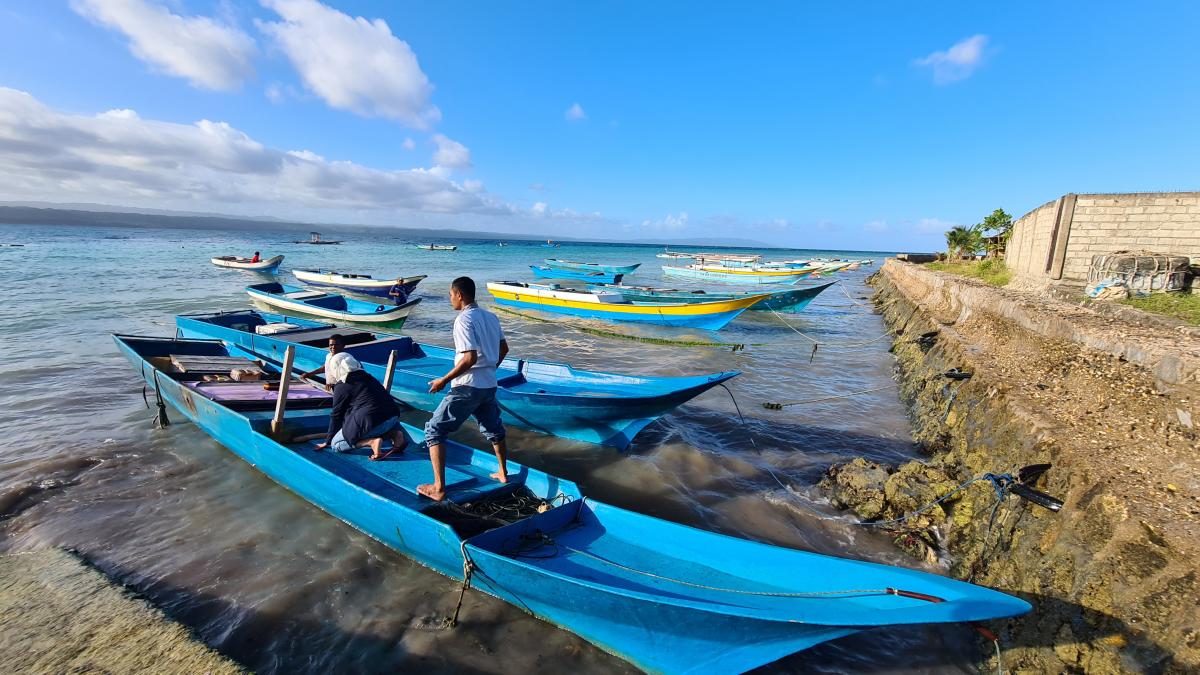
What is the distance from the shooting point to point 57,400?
10281 millimetres

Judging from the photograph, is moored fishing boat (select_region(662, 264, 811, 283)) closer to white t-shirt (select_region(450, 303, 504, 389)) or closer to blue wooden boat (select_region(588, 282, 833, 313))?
blue wooden boat (select_region(588, 282, 833, 313))

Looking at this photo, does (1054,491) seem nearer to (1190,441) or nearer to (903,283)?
(1190,441)

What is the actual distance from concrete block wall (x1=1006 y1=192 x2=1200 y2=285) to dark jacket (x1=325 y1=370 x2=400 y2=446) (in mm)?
17622

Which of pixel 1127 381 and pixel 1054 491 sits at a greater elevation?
pixel 1127 381

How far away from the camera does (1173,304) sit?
1021cm

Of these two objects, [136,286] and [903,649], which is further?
[136,286]

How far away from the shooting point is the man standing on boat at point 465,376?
5320 millimetres

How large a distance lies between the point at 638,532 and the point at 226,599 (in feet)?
14.5

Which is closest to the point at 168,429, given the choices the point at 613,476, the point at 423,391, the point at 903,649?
the point at 423,391

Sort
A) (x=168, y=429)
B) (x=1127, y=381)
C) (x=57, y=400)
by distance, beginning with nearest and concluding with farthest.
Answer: (x=1127, y=381), (x=168, y=429), (x=57, y=400)

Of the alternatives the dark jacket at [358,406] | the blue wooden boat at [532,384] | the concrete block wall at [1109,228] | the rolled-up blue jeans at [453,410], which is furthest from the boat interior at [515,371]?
the concrete block wall at [1109,228]

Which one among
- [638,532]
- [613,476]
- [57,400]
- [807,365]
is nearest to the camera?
[638,532]

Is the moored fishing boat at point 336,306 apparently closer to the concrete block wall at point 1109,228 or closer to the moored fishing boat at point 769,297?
the moored fishing boat at point 769,297

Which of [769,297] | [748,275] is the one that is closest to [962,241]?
[748,275]
